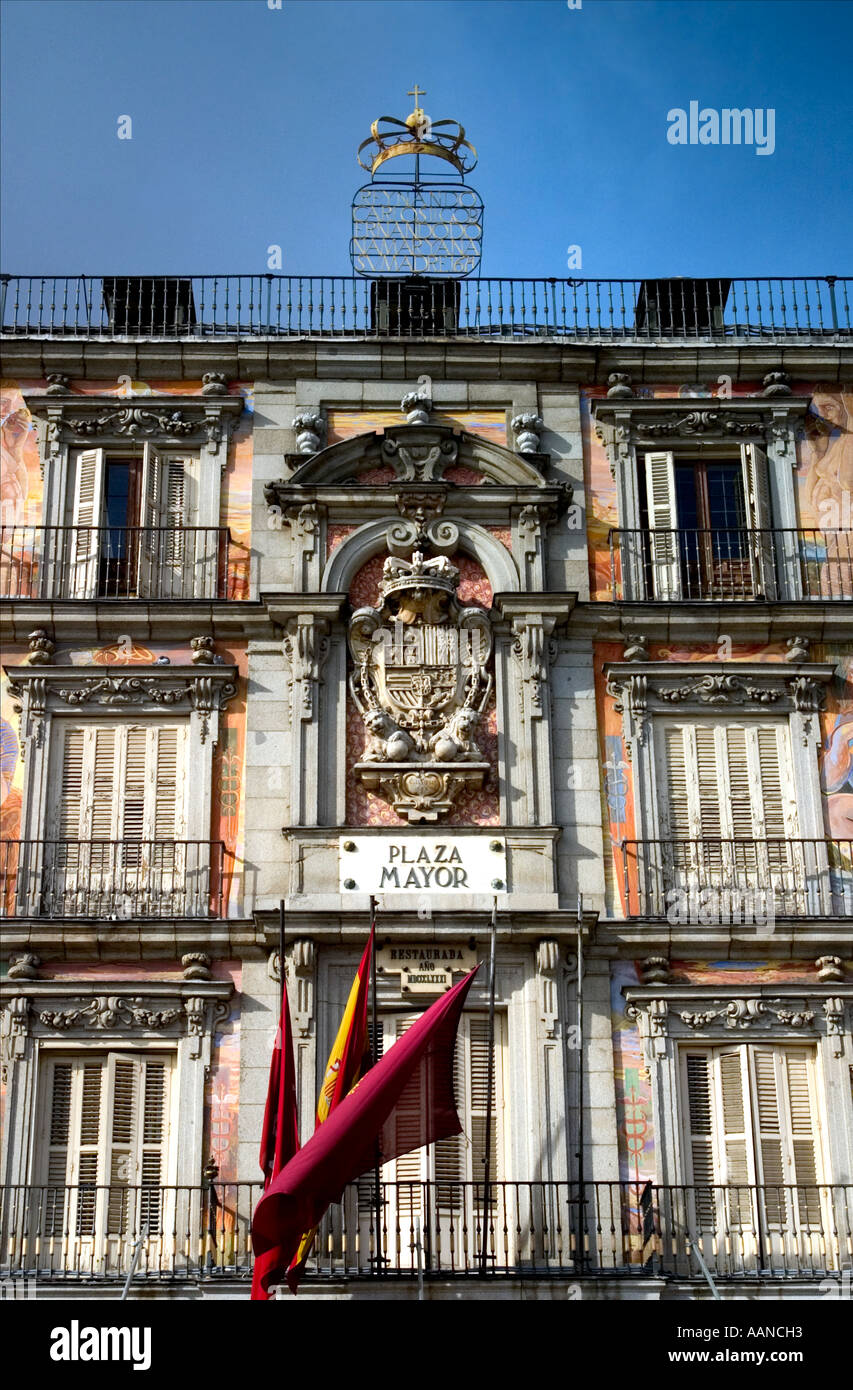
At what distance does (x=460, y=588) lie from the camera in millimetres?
24625

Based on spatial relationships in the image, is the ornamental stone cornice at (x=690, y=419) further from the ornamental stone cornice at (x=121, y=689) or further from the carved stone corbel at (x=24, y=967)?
the carved stone corbel at (x=24, y=967)

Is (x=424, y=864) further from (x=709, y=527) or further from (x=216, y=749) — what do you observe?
(x=709, y=527)

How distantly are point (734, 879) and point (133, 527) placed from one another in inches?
291

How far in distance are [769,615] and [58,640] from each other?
7.51 meters

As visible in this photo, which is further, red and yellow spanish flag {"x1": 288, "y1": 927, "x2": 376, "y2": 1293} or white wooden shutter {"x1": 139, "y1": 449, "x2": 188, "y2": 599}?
white wooden shutter {"x1": 139, "y1": 449, "x2": 188, "y2": 599}

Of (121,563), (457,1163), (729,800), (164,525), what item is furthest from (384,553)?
(457,1163)

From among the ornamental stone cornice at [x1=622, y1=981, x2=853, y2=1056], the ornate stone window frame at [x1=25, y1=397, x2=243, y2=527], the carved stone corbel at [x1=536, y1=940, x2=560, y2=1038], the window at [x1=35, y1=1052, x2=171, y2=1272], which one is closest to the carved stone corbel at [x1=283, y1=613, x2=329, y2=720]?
the ornate stone window frame at [x1=25, y1=397, x2=243, y2=527]

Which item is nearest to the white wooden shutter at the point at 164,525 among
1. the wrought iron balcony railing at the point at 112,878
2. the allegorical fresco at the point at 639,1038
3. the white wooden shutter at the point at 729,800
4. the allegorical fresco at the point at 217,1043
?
the wrought iron balcony railing at the point at 112,878

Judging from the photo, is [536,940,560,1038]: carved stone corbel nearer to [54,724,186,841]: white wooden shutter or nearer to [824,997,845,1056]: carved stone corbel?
[824,997,845,1056]: carved stone corbel

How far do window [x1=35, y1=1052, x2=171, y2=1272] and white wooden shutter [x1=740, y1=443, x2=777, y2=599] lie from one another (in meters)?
8.08

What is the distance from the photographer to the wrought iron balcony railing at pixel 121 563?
24.6m

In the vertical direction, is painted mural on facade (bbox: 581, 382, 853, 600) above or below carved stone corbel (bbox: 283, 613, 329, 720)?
above

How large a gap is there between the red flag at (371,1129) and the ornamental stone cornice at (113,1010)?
6.88 feet

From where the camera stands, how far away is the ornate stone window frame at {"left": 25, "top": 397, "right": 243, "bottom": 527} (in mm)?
25219
